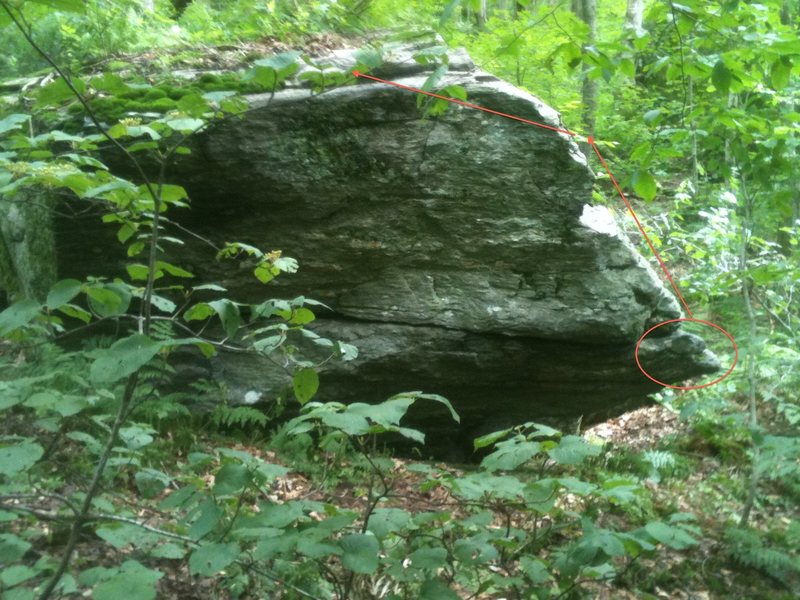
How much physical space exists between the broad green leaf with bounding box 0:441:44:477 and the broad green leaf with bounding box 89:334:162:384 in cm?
33

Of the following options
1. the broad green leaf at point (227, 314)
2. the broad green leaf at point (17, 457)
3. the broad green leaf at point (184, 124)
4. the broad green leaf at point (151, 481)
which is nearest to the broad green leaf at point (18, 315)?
the broad green leaf at point (17, 457)

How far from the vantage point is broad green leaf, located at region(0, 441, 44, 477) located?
5.96 ft

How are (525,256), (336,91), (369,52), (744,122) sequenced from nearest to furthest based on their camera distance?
(369,52) → (744,122) → (336,91) → (525,256)

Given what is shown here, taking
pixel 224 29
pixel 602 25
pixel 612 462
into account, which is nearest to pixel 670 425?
pixel 612 462

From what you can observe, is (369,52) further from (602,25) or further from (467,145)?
(602,25)

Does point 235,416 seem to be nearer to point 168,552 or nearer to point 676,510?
point 168,552

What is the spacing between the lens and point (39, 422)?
84.4 inches

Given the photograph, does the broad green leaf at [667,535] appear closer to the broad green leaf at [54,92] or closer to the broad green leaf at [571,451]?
the broad green leaf at [571,451]

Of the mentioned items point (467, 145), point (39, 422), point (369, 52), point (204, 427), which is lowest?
point (204, 427)

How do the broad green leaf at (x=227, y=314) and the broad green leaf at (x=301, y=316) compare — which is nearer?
the broad green leaf at (x=227, y=314)

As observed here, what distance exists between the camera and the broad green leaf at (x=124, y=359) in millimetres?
1756

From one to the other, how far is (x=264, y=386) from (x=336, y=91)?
2345 mm

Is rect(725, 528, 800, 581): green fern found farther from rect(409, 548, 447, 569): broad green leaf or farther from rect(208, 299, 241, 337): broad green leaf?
rect(208, 299, 241, 337): broad green leaf

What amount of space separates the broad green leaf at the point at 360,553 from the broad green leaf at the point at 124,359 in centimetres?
A: 86
